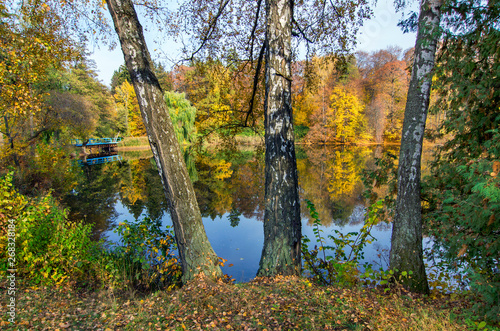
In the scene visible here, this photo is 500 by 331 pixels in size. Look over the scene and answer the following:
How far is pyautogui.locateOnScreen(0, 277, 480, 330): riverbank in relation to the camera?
96.6 inches

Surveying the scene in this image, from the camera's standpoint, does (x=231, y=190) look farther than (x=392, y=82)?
Yes

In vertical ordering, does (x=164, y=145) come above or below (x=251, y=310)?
above

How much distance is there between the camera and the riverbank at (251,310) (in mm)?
2453

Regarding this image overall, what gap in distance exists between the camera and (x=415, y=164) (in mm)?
3637

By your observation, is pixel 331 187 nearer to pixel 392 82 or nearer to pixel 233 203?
pixel 233 203

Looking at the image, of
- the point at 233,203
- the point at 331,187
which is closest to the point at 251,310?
→ the point at 233,203

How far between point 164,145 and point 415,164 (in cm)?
352

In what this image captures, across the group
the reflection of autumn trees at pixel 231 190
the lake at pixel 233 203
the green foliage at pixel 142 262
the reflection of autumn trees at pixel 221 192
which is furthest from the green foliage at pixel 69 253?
the reflection of autumn trees at pixel 231 190

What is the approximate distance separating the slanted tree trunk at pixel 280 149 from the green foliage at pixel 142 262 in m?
1.96

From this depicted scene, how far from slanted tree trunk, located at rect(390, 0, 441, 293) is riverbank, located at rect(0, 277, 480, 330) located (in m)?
0.38

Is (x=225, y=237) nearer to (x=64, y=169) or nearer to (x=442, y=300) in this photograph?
(x=442, y=300)

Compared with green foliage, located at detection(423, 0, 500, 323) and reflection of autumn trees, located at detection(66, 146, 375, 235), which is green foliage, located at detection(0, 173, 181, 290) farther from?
green foliage, located at detection(423, 0, 500, 323)

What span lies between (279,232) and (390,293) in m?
1.61

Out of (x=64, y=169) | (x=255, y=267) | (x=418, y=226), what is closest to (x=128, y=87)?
(x=64, y=169)
